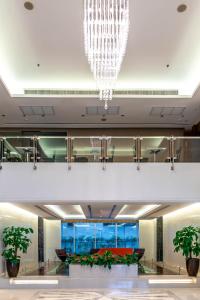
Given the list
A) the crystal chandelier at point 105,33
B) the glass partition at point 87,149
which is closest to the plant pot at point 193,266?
the glass partition at point 87,149

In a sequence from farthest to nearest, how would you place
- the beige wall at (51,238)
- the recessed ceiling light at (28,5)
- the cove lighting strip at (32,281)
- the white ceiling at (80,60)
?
the beige wall at (51,238), the cove lighting strip at (32,281), the white ceiling at (80,60), the recessed ceiling light at (28,5)

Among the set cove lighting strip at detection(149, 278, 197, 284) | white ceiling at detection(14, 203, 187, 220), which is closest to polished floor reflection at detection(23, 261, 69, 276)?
white ceiling at detection(14, 203, 187, 220)

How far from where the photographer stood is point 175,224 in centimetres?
1870

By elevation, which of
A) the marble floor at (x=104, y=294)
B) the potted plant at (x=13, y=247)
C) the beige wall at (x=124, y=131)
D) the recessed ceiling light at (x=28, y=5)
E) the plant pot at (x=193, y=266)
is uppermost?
the recessed ceiling light at (x=28, y=5)

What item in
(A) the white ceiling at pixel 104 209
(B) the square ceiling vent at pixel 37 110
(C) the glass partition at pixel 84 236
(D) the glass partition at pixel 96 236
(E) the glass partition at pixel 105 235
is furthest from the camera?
(E) the glass partition at pixel 105 235

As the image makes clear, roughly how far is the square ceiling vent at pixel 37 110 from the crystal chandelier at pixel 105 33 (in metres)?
6.23

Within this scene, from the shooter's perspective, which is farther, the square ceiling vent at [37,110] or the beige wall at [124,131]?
the beige wall at [124,131]

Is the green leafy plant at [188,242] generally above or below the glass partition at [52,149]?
below

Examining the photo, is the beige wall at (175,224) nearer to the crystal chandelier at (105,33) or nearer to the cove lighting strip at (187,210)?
the cove lighting strip at (187,210)

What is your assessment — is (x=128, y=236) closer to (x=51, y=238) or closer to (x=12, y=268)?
(x=51, y=238)

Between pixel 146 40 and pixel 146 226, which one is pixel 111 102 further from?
pixel 146 226

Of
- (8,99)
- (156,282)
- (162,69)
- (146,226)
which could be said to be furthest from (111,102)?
(146,226)

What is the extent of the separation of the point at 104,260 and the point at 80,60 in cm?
601

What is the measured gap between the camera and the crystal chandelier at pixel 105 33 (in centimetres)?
747
